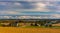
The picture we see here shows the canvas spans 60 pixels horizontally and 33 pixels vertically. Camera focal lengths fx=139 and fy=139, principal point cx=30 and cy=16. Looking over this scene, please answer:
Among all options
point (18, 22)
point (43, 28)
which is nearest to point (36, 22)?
point (43, 28)

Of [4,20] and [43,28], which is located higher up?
[4,20]

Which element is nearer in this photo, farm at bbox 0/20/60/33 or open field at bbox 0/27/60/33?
open field at bbox 0/27/60/33

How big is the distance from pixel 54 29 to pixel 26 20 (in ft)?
3.14

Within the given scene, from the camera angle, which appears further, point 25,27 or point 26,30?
point 25,27

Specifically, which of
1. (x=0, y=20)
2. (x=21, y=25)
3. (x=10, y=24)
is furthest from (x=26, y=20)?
(x=0, y=20)

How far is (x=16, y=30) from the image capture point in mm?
4410

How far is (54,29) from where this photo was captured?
14.7 ft

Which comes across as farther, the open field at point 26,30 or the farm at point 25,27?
the farm at point 25,27

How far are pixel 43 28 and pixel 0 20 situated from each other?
1.42 metres

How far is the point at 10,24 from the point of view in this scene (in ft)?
15.3

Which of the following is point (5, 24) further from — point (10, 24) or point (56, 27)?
point (56, 27)

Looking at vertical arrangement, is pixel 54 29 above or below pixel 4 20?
below

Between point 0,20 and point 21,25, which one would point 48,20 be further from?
point 0,20

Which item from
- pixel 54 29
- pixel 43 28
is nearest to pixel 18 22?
pixel 43 28
